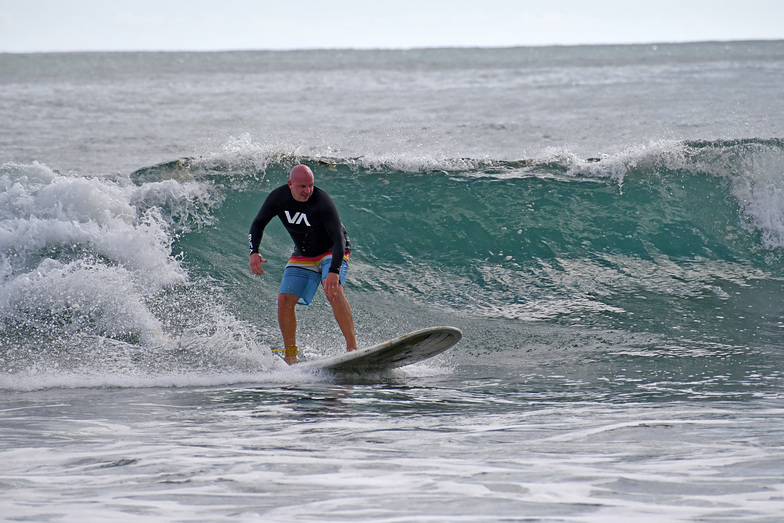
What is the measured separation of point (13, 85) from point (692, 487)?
35028 mm

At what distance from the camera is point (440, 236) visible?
8883mm

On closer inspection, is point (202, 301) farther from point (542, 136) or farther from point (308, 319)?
point (542, 136)

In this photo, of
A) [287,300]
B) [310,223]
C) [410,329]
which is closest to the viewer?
[310,223]

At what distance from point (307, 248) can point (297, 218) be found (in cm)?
27

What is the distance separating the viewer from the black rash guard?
17.8 feet

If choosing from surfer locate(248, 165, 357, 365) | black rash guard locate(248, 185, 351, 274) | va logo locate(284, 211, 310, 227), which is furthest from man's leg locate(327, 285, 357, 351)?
va logo locate(284, 211, 310, 227)

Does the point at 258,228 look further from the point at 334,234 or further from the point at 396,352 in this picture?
the point at 396,352

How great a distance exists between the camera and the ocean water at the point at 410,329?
9.27ft

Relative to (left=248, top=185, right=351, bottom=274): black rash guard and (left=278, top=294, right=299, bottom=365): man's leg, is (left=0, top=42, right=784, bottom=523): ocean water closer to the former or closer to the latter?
(left=278, top=294, right=299, bottom=365): man's leg

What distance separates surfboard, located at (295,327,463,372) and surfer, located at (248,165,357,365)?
21 centimetres

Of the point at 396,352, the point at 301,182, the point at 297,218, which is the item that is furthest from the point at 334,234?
the point at 396,352

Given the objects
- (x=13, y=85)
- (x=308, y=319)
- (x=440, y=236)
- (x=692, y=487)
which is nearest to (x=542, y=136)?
(x=440, y=236)

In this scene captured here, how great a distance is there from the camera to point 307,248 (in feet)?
18.5

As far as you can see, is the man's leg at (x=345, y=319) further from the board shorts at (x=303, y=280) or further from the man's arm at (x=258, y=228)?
the man's arm at (x=258, y=228)
